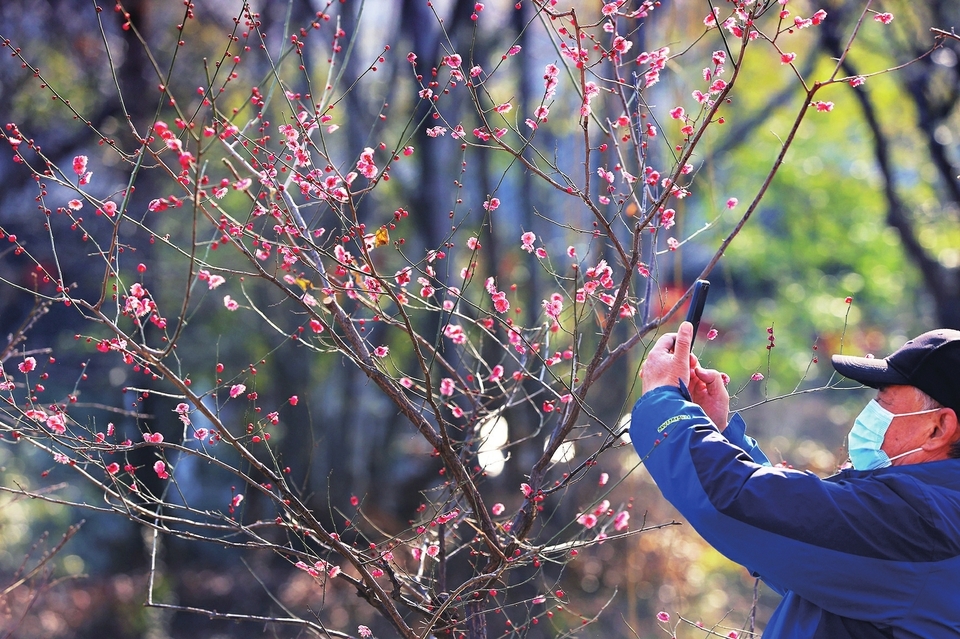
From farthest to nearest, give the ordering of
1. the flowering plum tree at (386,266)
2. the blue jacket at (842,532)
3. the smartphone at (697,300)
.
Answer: the flowering plum tree at (386,266) < the smartphone at (697,300) < the blue jacket at (842,532)

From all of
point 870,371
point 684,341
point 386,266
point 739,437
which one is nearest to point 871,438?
point 870,371

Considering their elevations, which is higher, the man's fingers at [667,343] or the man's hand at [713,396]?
the man's fingers at [667,343]

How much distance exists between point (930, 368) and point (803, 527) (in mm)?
454

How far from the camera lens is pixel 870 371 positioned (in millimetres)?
1840

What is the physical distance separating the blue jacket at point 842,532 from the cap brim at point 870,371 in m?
0.19

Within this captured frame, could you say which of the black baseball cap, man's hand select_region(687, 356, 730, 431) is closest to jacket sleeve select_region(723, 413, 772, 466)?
man's hand select_region(687, 356, 730, 431)

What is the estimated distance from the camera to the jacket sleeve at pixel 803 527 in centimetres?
157

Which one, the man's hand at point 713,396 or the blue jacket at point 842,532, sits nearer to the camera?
the blue jacket at point 842,532

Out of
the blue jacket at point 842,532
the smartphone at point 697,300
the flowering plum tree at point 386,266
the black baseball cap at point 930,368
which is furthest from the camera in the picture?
the flowering plum tree at point 386,266

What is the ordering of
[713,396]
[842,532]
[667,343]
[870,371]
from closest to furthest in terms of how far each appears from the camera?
1. [842,532]
2. [870,371]
3. [667,343]
4. [713,396]

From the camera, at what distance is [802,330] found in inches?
563

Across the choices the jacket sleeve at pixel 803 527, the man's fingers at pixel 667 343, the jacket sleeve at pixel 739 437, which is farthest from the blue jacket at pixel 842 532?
the jacket sleeve at pixel 739 437

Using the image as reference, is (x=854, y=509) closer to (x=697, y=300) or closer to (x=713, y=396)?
(x=713, y=396)

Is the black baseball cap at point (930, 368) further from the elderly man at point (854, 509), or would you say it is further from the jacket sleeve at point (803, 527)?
the jacket sleeve at point (803, 527)
